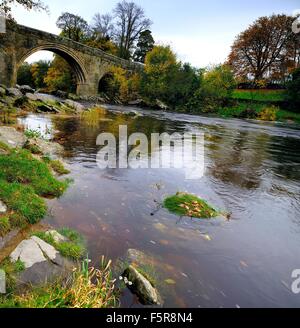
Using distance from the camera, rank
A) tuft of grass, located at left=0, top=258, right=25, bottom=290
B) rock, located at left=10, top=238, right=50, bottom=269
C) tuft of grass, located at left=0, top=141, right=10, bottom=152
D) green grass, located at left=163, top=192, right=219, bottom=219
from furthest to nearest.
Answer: tuft of grass, located at left=0, top=141, right=10, bottom=152
green grass, located at left=163, top=192, right=219, bottom=219
rock, located at left=10, top=238, right=50, bottom=269
tuft of grass, located at left=0, top=258, right=25, bottom=290

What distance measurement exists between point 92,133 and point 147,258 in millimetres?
Answer: 10224

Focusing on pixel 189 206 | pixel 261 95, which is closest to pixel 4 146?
pixel 189 206

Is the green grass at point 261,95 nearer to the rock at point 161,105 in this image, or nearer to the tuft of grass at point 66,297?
the rock at point 161,105

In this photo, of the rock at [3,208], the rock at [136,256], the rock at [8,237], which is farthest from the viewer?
the rock at [3,208]

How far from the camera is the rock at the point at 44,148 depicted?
8203 millimetres

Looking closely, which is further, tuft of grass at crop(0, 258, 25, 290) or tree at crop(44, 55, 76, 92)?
tree at crop(44, 55, 76, 92)

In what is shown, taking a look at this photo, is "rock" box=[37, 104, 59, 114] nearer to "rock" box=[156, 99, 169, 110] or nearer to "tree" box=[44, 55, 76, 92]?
"rock" box=[156, 99, 169, 110]

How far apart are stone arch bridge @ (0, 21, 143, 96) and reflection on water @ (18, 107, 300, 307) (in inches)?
1061

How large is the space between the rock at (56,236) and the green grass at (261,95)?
4538 cm

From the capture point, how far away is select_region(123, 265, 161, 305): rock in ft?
10.9

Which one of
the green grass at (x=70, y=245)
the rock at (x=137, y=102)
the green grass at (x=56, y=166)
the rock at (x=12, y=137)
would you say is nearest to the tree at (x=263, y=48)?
the rock at (x=137, y=102)

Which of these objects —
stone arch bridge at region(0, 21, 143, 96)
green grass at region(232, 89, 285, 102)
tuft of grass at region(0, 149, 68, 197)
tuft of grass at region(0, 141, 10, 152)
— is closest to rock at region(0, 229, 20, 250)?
tuft of grass at region(0, 149, 68, 197)
